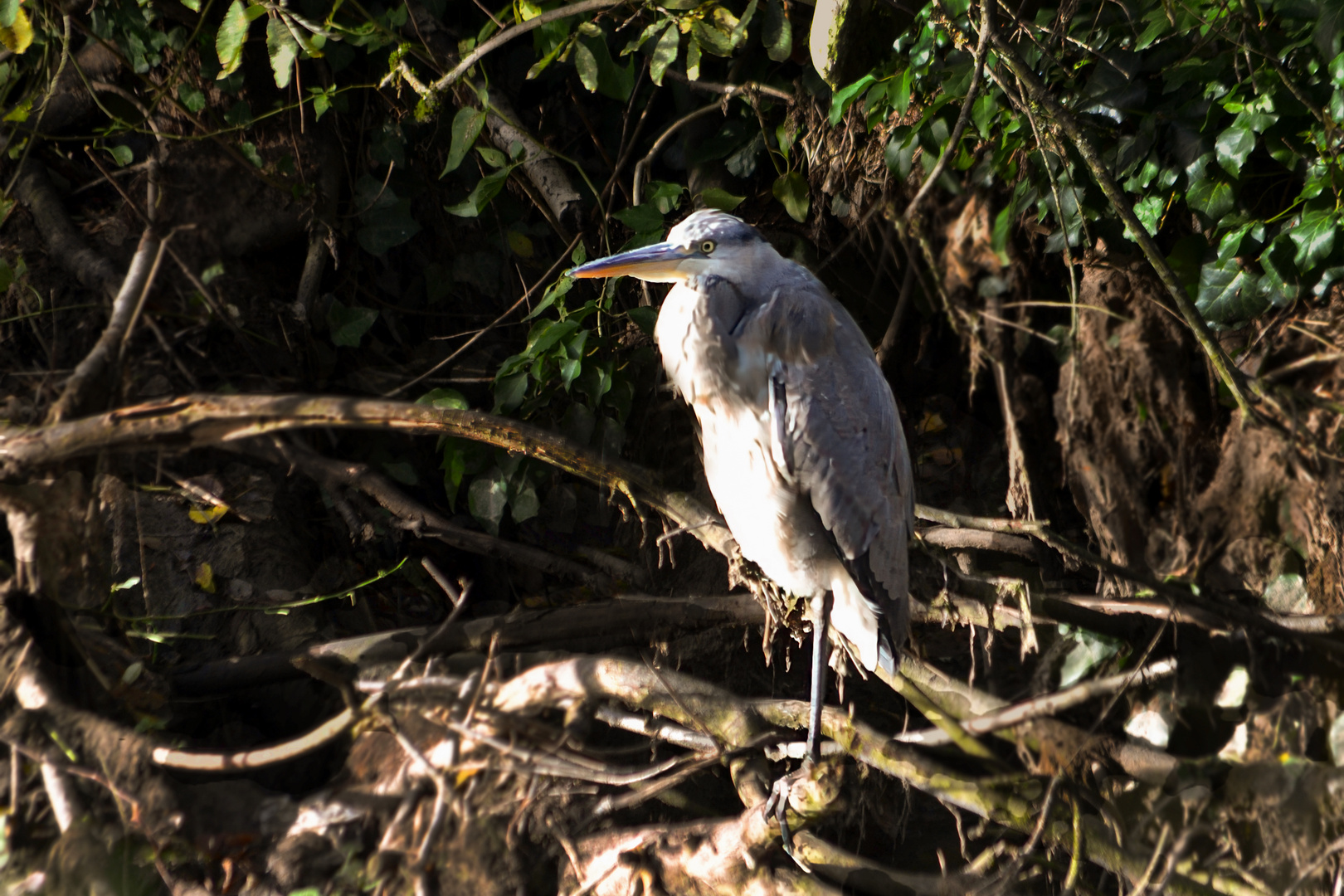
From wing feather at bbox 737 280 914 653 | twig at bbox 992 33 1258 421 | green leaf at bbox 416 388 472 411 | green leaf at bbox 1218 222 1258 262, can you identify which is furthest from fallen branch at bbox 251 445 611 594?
green leaf at bbox 1218 222 1258 262

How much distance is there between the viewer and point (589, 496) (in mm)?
2516

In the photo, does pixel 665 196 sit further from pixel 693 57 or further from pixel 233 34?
pixel 233 34

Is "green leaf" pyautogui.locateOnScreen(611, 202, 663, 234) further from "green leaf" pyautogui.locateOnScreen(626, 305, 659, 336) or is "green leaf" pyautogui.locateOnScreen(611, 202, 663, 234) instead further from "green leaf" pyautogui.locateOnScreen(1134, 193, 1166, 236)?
"green leaf" pyautogui.locateOnScreen(1134, 193, 1166, 236)

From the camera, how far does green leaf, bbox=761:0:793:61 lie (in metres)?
1.94

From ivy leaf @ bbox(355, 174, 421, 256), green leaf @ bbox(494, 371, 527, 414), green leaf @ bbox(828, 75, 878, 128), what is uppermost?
green leaf @ bbox(828, 75, 878, 128)

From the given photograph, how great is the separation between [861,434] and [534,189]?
1218 millimetres

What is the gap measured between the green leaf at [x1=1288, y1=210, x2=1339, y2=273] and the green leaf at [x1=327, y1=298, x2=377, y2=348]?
6.50 ft

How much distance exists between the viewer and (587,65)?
1.85m

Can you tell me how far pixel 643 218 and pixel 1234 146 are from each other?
1188 mm

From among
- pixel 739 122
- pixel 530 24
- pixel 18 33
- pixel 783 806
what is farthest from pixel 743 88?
pixel 783 806

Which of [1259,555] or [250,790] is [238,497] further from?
[1259,555]

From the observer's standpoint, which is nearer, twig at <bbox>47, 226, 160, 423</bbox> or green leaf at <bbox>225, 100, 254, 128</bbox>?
twig at <bbox>47, 226, 160, 423</bbox>

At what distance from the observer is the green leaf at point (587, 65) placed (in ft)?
6.06

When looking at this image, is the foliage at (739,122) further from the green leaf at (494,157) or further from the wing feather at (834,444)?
the wing feather at (834,444)
